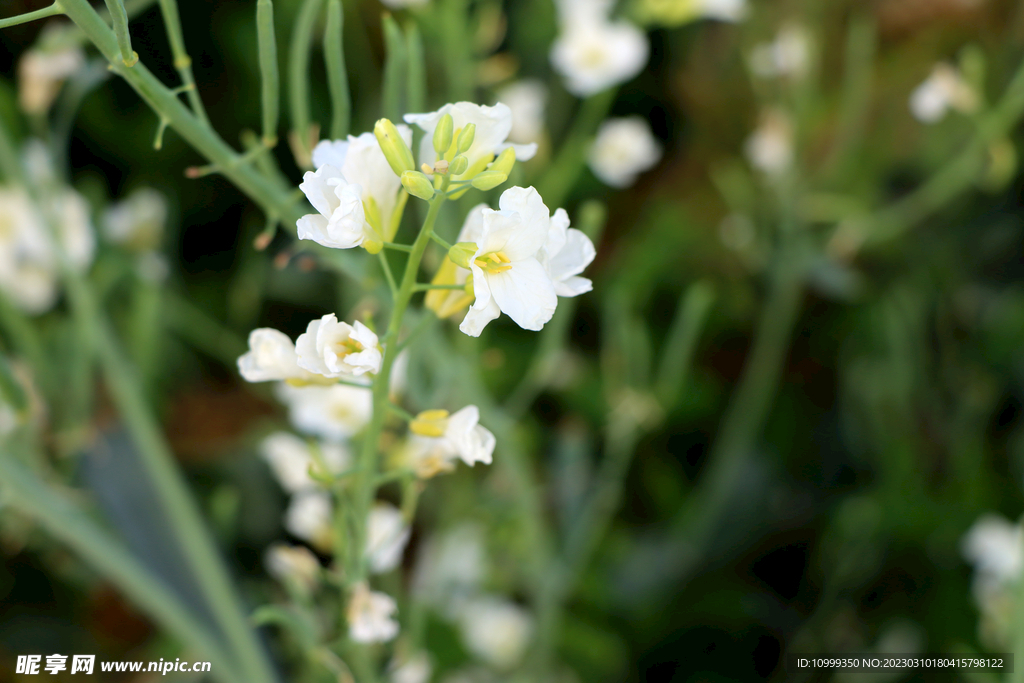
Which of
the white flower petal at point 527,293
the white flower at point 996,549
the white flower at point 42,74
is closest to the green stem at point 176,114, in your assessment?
the white flower petal at point 527,293

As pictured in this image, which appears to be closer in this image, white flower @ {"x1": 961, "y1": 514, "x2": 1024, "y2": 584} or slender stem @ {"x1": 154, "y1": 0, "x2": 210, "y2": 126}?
slender stem @ {"x1": 154, "y1": 0, "x2": 210, "y2": 126}

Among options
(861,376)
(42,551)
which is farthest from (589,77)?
(42,551)

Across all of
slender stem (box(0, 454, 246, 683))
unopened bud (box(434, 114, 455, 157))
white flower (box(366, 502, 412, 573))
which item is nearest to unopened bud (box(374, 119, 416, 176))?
unopened bud (box(434, 114, 455, 157))

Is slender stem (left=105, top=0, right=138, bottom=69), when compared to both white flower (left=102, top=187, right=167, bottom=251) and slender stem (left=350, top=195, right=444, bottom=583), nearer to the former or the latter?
slender stem (left=350, top=195, right=444, bottom=583)

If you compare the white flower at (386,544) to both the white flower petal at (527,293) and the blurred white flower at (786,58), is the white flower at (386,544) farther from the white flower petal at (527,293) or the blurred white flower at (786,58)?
the blurred white flower at (786,58)

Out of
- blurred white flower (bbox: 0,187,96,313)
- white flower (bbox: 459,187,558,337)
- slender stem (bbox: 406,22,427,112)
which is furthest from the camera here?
blurred white flower (bbox: 0,187,96,313)

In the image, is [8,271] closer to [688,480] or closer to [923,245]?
[688,480]
